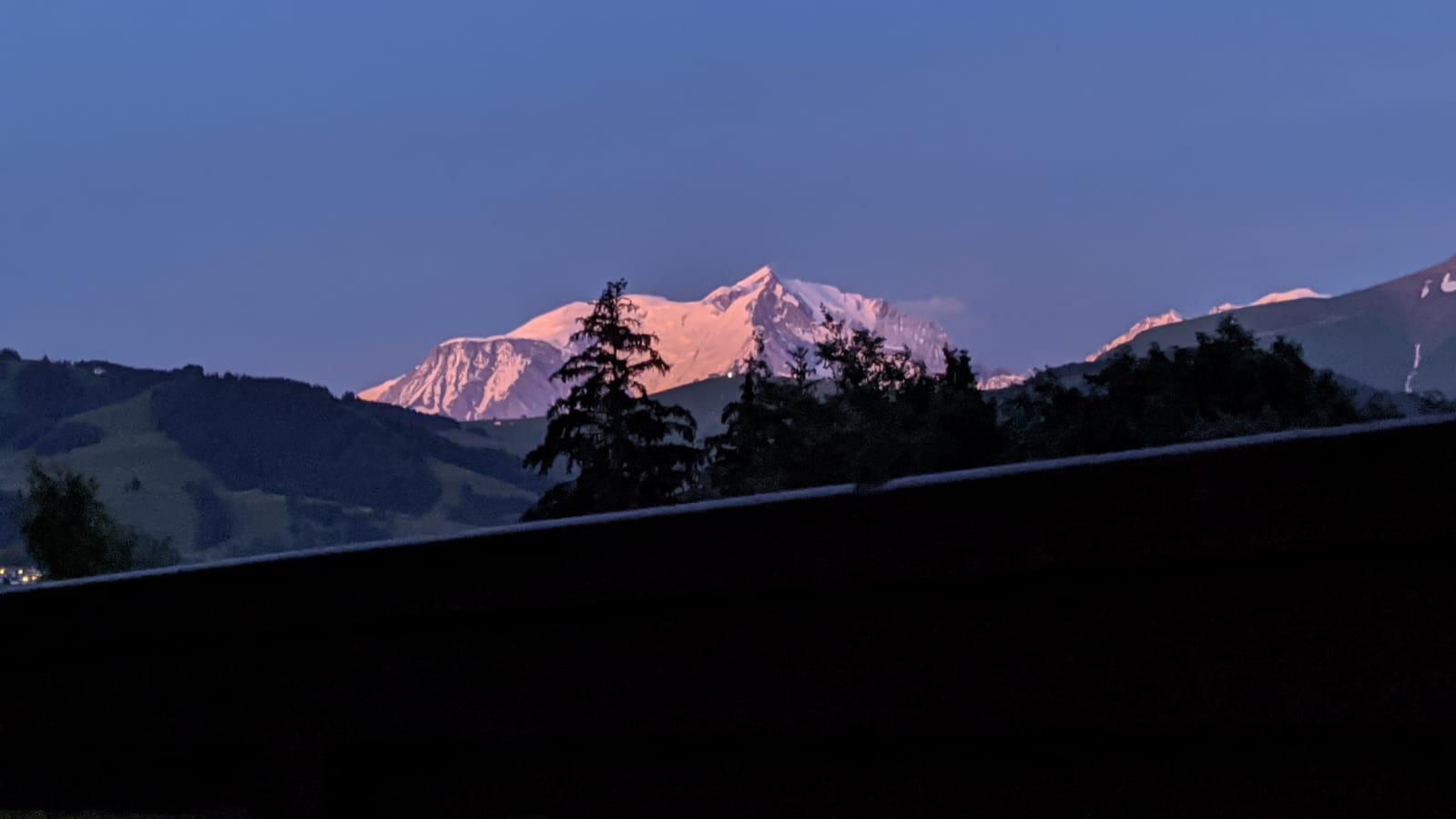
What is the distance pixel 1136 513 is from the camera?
1491mm

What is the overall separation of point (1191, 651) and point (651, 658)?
0.67 metres

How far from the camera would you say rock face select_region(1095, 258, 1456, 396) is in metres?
171

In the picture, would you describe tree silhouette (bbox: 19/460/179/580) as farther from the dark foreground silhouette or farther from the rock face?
the rock face

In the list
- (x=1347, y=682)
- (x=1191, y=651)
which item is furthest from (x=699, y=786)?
(x=1347, y=682)

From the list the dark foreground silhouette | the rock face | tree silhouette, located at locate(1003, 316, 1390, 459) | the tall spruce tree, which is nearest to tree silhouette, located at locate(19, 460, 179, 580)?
the tall spruce tree

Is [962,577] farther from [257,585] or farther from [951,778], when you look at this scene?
[257,585]

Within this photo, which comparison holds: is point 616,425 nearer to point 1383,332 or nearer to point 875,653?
point 875,653

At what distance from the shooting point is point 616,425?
6650 cm

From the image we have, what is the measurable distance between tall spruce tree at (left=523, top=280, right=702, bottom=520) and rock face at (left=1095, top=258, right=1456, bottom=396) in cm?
10253

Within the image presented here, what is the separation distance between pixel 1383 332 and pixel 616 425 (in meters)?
146

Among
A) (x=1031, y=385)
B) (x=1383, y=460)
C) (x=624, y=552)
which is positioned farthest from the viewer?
(x=1031, y=385)

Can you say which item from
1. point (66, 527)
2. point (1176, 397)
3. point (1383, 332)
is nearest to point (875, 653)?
point (1176, 397)

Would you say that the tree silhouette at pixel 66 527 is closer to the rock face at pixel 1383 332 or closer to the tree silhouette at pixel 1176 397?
the tree silhouette at pixel 1176 397

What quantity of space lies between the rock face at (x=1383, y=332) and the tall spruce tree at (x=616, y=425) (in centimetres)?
10253
